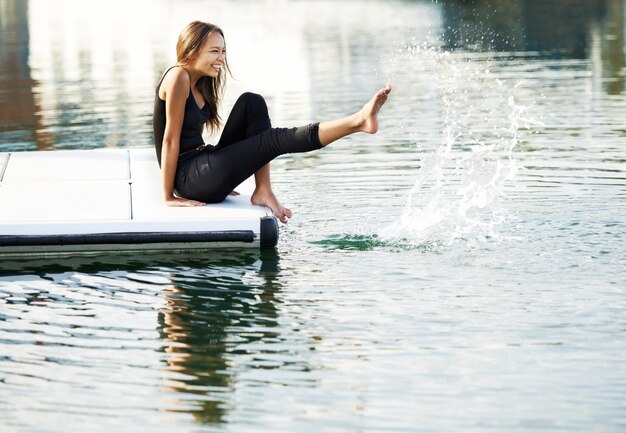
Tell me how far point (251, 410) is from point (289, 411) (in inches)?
5.5

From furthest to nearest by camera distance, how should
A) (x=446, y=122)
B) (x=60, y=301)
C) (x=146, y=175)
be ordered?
(x=446, y=122)
(x=146, y=175)
(x=60, y=301)

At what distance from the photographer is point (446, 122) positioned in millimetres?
11844

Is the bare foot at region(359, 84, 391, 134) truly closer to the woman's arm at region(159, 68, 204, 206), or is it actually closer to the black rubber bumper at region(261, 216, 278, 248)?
the black rubber bumper at region(261, 216, 278, 248)

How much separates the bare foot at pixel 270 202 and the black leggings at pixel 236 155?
15cm

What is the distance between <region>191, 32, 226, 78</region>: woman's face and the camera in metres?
7.33

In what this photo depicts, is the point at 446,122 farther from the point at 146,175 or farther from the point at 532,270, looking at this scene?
the point at 532,270

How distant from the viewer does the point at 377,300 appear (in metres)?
6.12

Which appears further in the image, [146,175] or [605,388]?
[146,175]

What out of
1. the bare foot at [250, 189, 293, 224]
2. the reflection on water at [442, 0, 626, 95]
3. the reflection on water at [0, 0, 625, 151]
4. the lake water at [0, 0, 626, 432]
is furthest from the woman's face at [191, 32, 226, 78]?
the reflection on water at [442, 0, 626, 95]

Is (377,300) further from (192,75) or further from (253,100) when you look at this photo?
(192,75)

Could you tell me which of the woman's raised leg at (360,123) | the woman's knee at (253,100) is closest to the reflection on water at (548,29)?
the woman's knee at (253,100)

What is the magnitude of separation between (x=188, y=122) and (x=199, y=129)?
0.30ft

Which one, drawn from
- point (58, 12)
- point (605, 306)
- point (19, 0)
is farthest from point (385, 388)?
point (19, 0)

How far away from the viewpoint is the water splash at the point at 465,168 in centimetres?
750
